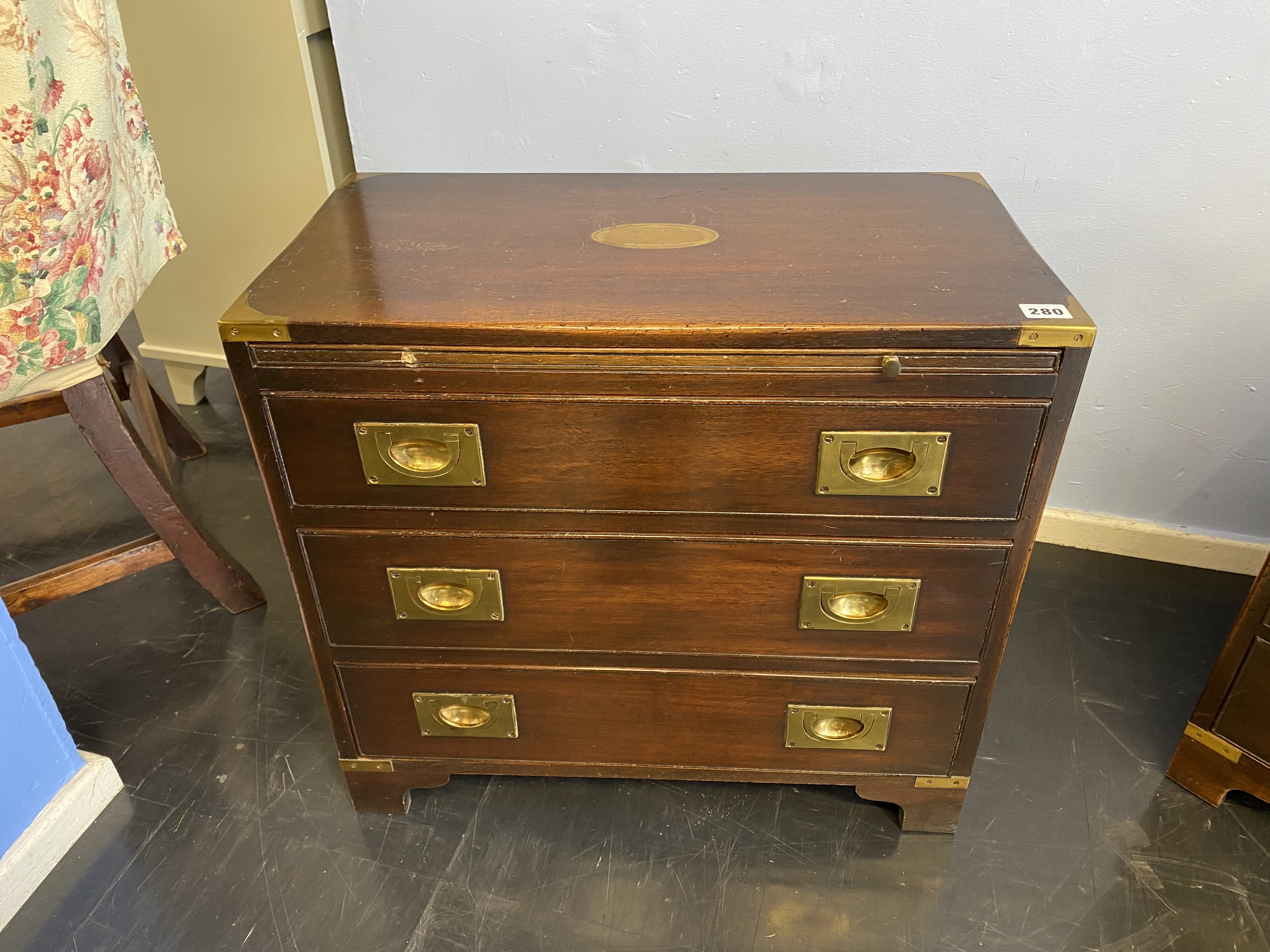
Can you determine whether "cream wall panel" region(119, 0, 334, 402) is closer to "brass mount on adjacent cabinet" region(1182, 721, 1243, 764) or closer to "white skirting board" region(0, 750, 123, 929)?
"white skirting board" region(0, 750, 123, 929)

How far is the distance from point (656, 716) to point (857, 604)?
306mm

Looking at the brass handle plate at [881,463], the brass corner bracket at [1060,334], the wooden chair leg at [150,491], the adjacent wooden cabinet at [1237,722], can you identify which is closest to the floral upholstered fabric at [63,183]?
the wooden chair leg at [150,491]

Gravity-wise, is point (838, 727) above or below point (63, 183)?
below

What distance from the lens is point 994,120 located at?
4.54ft

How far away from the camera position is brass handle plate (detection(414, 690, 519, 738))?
1.15m

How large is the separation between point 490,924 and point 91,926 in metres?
0.50

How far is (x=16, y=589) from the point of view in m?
1.38

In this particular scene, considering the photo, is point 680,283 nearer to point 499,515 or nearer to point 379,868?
point 499,515

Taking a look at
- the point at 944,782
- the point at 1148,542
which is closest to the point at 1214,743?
the point at 944,782

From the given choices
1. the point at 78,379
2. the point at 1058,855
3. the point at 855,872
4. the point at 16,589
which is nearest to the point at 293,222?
the point at 78,379

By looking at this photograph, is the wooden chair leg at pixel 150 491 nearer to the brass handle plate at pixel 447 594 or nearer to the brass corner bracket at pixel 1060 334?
the brass handle plate at pixel 447 594

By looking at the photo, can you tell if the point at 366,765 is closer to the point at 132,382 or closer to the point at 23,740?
the point at 23,740

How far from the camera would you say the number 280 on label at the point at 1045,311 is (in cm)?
86

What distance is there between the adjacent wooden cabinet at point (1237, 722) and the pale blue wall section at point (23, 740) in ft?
5.11
